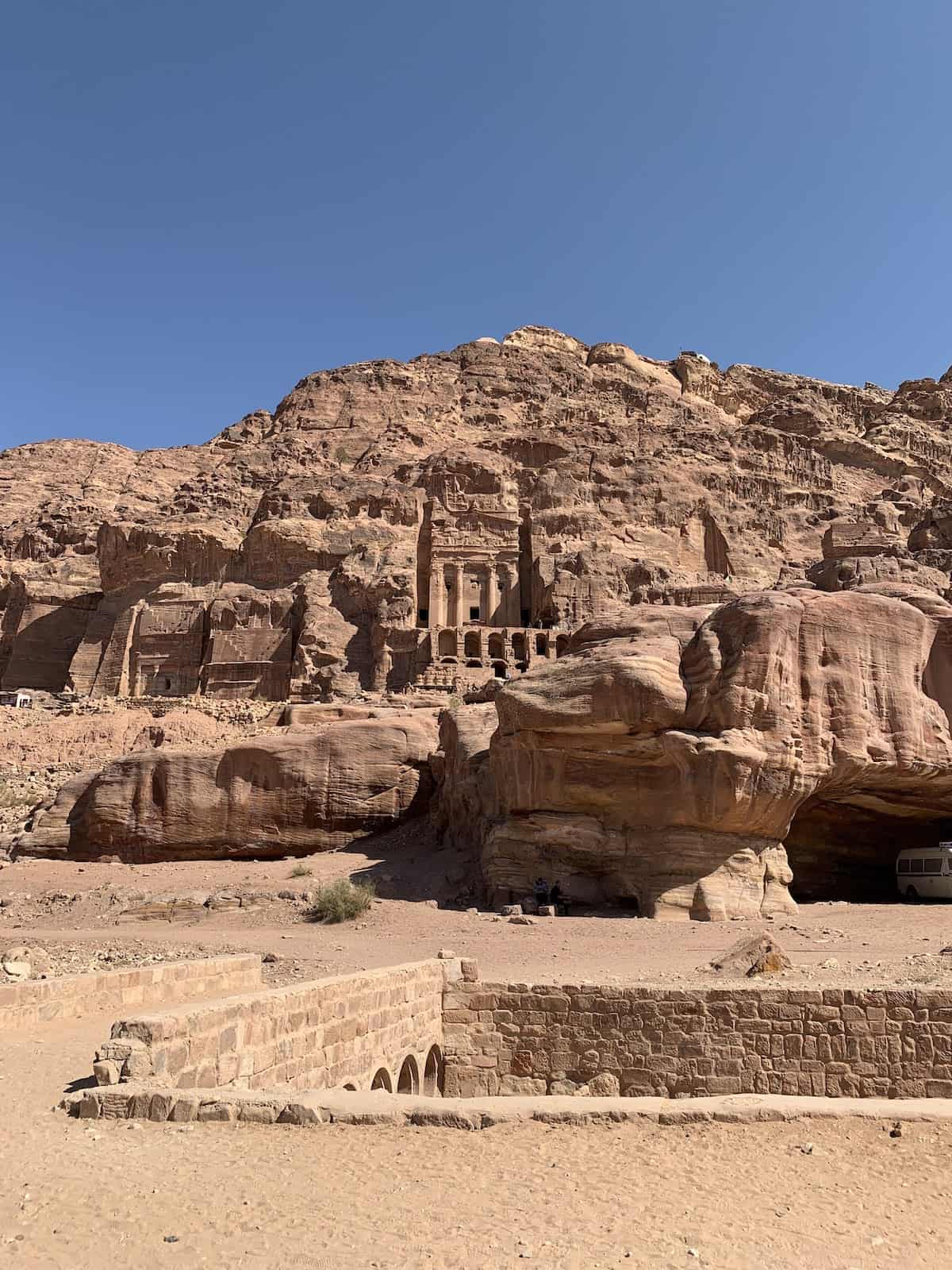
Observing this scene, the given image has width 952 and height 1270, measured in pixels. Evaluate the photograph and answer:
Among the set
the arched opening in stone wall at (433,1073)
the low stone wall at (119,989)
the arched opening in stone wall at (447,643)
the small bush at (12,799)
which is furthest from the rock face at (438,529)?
the low stone wall at (119,989)

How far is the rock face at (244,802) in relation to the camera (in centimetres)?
2742

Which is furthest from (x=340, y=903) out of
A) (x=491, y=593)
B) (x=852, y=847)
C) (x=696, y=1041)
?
(x=491, y=593)

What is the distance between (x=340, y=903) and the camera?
68.4 ft

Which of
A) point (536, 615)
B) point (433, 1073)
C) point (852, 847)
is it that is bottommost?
point (433, 1073)

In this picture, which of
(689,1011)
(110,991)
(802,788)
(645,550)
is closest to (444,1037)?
(689,1011)

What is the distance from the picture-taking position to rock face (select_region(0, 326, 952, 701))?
55.1 meters

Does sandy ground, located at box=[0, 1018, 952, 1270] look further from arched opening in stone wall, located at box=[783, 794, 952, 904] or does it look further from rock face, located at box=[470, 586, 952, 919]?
arched opening in stone wall, located at box=[783, 794, 952, 904]

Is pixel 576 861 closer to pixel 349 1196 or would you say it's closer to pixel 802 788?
pixel 802 788

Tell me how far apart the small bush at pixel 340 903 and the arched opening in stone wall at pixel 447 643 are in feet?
103

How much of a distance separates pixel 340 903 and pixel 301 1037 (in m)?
11.8

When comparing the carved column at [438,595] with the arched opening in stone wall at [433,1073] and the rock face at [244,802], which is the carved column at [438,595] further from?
the arched opening in stone wall at [433,1073]

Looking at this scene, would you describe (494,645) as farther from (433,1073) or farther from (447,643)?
(433,1073)

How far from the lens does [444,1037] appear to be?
1221 centimetres

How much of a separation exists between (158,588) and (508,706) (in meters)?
47.2
